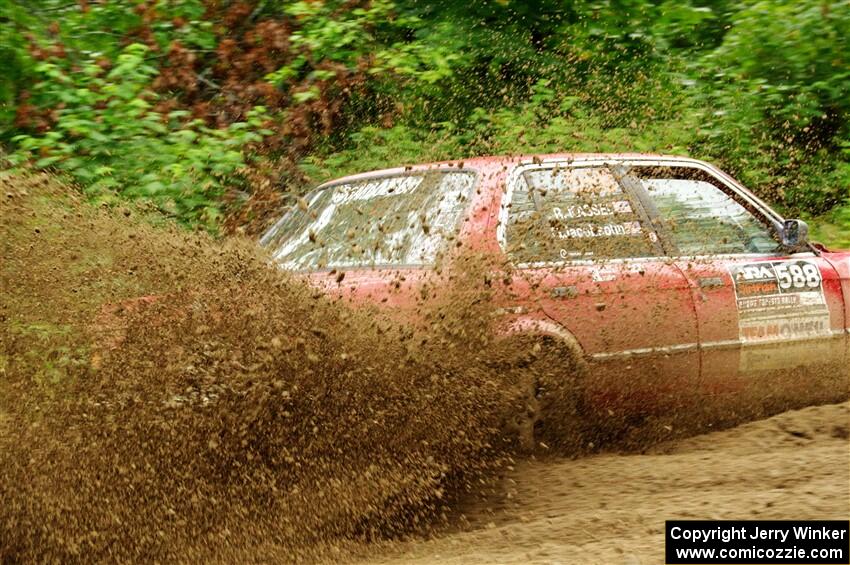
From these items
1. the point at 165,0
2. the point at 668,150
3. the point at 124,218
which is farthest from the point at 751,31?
the point at 124,218

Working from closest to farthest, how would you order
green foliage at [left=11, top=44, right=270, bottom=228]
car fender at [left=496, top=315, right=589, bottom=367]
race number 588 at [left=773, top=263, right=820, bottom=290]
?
car fender at [left=496, top=315, right=589, bottom=367], race number 588 at [left=773, top=263, right=820, bottom=290], green foliage at [left=11, top=44, right=270, bottom=228]

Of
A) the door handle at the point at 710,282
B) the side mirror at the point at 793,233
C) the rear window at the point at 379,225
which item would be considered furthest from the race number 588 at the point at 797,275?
the rear window at the point at 379,225

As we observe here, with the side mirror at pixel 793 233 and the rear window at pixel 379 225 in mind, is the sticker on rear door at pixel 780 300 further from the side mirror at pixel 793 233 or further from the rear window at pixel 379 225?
the rear window at pixel 379 225

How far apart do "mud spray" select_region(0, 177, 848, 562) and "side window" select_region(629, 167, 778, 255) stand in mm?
1377

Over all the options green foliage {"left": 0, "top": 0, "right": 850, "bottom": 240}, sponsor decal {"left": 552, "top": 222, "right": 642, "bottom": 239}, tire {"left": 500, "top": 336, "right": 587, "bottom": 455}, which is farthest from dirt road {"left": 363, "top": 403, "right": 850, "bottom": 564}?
green foliage {"left": 0, "top": 0, "right": 850, "bottom": 240}

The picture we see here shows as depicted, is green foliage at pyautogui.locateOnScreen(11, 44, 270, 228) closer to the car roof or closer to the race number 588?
the car roof

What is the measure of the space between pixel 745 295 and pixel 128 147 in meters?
4.40

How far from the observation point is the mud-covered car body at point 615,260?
4.84 m

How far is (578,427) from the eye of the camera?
508 centimetres

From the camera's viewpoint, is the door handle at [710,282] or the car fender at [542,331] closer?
the car fender at [542,331]

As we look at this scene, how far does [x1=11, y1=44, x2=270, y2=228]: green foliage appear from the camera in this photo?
701cm

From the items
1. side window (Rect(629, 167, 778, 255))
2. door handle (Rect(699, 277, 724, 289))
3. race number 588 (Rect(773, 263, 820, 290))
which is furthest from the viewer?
race number 588 (Rect(773, 263, 820, 290))

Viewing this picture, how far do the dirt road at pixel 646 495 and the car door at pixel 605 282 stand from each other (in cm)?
35

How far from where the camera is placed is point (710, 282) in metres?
5.43
